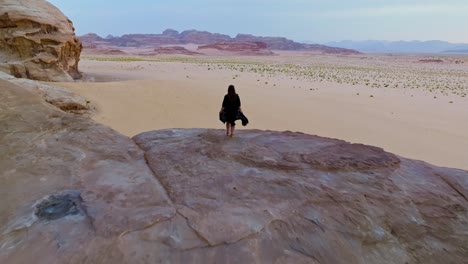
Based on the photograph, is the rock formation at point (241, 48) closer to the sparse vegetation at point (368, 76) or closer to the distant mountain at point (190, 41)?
the distant mountain at point (190, 41)

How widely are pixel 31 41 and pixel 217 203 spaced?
13.1 meters

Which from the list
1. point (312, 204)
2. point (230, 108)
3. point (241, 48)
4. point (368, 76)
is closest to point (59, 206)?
point (312, 204)

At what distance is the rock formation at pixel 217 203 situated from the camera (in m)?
2.83

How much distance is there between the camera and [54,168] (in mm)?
4012

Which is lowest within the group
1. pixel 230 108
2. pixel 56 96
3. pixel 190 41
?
pixel 56 96

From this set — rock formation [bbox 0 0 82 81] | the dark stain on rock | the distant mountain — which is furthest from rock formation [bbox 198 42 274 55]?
the dark stain on rock

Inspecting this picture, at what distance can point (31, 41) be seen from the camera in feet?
43.7

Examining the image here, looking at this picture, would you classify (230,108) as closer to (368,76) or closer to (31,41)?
(31,41)

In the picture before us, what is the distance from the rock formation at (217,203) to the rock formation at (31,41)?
9208 millimetres

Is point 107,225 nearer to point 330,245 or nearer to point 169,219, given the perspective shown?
point 169,219

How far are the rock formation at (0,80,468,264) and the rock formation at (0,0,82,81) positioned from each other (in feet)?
30.2

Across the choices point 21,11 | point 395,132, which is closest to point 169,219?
point 395,132

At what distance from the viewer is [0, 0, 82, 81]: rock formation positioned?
42.9 feet

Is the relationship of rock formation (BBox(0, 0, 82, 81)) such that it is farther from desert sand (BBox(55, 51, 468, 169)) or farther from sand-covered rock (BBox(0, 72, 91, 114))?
sand-covered rock (BBox(0, 72, 91, 114))
